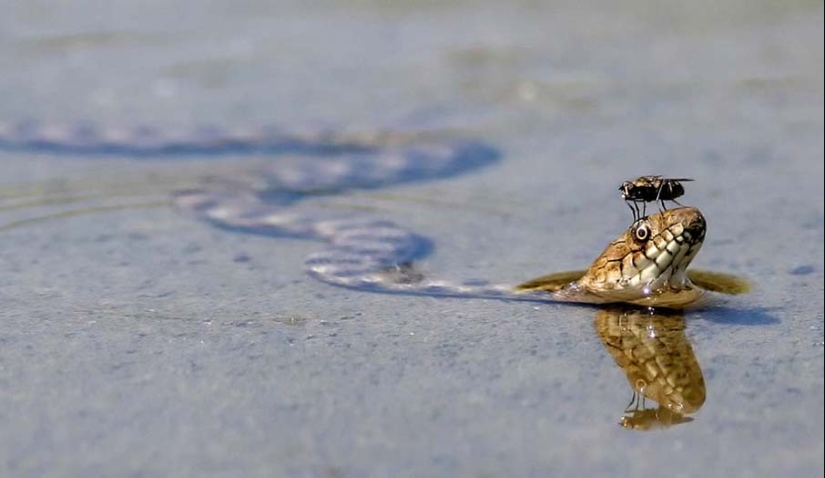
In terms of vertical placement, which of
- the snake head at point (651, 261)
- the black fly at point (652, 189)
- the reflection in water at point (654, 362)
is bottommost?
the reflection in water at point (654, 362)

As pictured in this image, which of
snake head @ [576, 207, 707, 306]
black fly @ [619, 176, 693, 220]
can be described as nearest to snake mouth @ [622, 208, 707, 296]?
snake head @ [576, 207, 707, 306]

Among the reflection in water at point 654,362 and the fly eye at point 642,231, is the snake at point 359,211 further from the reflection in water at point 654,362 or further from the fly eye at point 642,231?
the reflection in water at point 654,362

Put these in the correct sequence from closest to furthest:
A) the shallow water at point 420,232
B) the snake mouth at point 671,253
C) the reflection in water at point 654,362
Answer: the shallow water at point 420,232 < the reflection in water at point 654,362 < the snake mouth at point 671,253

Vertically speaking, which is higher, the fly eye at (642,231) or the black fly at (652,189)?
the black fly at (652,189)

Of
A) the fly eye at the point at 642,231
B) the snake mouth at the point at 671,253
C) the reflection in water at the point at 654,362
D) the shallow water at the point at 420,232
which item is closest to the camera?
the shallow water at the point at 420,232

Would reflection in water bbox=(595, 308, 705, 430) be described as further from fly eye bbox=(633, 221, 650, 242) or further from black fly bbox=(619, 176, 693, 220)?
black fly bbox=(619, 176, 693, 220)

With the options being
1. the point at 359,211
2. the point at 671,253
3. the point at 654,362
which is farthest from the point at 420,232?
the point at 654,362

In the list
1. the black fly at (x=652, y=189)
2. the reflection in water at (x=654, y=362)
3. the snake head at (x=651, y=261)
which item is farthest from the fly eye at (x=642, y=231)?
the reflection in water at (x=654, y=362)

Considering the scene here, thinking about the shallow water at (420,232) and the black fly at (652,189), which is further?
the black fly at (652,189)
